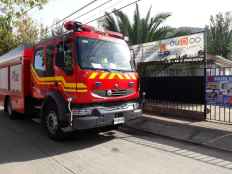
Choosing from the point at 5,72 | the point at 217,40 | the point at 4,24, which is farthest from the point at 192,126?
the point at 217,40

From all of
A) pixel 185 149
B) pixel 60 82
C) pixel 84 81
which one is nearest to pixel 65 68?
pixel 60 82

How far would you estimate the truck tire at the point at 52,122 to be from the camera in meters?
6.82

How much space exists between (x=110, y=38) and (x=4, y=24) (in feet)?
29.8

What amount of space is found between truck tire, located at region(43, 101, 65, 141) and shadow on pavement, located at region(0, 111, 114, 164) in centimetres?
19

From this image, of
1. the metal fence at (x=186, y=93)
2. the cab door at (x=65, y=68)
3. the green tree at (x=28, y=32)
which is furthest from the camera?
the green tree at (x=28, y=32)

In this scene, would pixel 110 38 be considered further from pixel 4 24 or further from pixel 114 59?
pixel 4 24

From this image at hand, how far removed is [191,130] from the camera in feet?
24.4

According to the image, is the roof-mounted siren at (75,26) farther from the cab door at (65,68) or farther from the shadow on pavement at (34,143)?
the shadow on pavement at (34,143)

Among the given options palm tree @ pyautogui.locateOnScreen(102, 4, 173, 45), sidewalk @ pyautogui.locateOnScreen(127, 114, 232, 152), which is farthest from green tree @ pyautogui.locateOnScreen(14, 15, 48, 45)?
sidewalk @ pyautogui.locateOnScreen(127, 114, 232, 152)

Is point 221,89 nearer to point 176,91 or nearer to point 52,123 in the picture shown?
point 176,91

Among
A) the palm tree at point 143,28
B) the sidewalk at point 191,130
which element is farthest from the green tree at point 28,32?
the sidewalk at point 191,130

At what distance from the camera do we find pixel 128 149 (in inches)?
244

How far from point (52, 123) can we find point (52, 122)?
3cm

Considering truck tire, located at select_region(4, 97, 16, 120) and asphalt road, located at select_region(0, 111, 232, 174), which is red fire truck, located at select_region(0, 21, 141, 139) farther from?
truck tire, located at select_region(4, 97, 16, 120)
